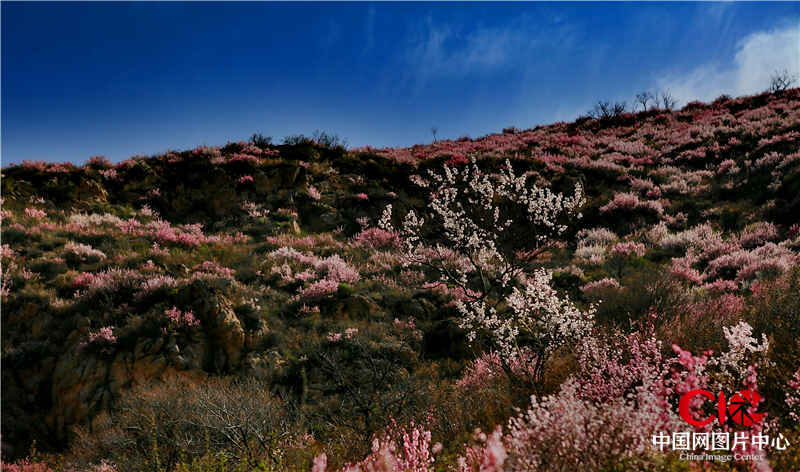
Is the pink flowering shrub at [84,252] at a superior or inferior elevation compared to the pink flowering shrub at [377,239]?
inferior

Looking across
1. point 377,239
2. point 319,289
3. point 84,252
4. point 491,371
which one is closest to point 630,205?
point 377,239

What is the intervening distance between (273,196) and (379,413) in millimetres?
12184

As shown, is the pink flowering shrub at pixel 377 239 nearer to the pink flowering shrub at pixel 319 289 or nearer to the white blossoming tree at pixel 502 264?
the white blossoming tree at pixel 502 264

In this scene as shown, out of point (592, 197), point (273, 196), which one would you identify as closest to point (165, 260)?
point (273, 196)

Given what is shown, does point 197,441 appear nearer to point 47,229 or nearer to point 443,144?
point 47,229

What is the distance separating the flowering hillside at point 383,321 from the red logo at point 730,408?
1.5 inches

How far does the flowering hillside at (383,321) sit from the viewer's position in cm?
336

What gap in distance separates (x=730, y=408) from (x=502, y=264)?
27.5 ft

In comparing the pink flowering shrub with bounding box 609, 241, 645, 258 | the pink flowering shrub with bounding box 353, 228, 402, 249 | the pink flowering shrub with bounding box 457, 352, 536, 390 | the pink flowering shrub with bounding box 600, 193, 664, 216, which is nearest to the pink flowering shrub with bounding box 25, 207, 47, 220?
the pink flowering shrub with bounding box 353, 228, 402, 249

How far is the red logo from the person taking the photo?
8.75 feet

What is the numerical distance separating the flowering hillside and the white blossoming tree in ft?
0.35

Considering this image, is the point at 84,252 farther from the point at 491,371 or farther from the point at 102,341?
the point at 491,371

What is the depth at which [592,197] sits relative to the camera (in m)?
16.7

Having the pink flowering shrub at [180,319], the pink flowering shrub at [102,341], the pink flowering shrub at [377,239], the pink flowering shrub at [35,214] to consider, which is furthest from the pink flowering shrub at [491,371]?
the pink flowering shrub at [35,214]
